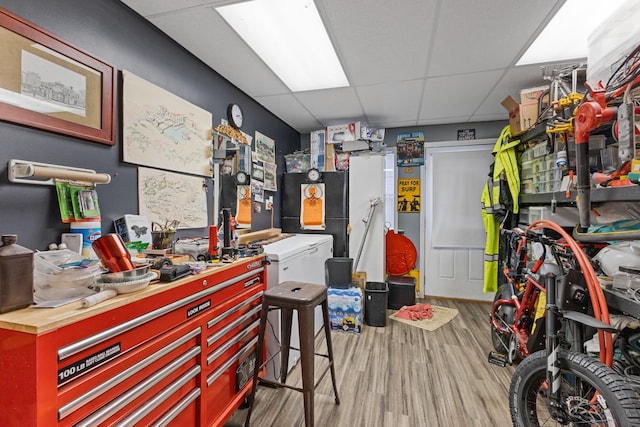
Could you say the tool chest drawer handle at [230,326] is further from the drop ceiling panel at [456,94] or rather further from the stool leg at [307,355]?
the drop ceiling panel at [456,94]

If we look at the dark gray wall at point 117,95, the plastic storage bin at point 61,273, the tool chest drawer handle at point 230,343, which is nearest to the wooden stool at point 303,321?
the tool chest drawer handle at point 230,343

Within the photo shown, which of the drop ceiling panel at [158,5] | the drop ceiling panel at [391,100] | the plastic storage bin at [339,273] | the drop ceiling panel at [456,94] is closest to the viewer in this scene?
the drop ceiling panel at [158,5]

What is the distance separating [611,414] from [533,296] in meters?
1.03

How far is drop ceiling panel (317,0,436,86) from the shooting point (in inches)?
62.3

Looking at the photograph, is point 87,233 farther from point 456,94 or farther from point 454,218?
point 454,218

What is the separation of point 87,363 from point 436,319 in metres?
3.16

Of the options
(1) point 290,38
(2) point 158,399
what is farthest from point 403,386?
(1) point 290,38

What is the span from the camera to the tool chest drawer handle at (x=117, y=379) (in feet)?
2.51

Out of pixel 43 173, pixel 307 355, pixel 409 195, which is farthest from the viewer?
pixel 409 195

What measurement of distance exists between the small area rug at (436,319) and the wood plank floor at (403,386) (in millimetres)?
147

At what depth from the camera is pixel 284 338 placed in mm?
1846

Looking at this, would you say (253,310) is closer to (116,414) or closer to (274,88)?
(116,414)

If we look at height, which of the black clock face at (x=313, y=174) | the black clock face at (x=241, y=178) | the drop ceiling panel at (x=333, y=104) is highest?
the drop ceiling panel at (x=333, y=104)

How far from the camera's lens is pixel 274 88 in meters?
2.64
